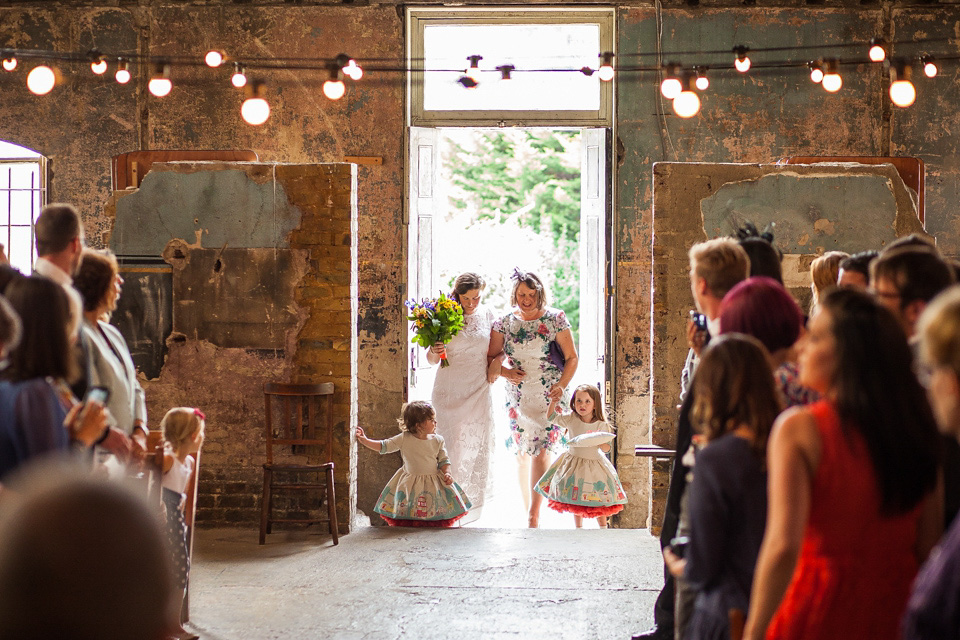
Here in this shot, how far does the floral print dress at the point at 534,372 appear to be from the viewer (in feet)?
22.1

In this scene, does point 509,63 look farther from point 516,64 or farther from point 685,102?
point 685,102

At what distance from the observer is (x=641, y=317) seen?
7828 millimetres

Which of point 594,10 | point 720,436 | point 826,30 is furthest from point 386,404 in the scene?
point 720,436

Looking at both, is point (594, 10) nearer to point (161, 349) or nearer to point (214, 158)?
point (214, 158)

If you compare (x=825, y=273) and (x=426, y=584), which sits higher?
(x=825, y=273)

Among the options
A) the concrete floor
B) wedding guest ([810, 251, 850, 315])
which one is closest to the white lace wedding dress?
the concrete floor

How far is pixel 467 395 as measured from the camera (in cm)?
685

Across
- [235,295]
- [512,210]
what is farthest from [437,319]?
[512,210]

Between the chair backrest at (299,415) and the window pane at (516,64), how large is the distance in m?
3.29

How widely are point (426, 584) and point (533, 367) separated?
2404mm

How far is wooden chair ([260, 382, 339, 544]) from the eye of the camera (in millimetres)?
5605

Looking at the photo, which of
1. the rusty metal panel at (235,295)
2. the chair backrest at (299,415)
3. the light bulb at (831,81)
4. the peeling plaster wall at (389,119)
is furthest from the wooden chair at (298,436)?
the light bulb at (831,81)

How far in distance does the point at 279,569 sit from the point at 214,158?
314 centimetres

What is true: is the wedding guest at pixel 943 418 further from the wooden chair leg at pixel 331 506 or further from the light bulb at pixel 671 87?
the light bulb at pixel 671 87
